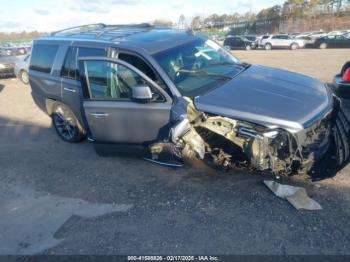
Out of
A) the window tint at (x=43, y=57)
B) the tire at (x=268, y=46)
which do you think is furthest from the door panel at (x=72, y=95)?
the tire at (x=268, y=46)

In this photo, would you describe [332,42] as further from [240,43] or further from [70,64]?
[70,64]

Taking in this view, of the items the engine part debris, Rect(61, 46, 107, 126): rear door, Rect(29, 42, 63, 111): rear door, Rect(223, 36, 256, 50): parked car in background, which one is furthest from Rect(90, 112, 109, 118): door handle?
Rect(223, 36, 256, 50): parked car in background

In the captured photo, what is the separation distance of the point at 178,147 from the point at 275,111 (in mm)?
1236

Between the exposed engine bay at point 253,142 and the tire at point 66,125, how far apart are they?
7.15 feet

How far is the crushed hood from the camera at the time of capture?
3.29 m

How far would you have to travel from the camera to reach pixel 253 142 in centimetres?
330

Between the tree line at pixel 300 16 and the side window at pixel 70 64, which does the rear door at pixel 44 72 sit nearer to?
the side window at pixel 70 64

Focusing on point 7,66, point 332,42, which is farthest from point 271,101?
point 332,42

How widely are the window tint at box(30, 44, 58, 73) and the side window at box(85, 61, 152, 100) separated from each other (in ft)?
5.50

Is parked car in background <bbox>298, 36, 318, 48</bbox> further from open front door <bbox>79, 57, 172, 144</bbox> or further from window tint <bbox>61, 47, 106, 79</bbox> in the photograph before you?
open front door <bbox>79, 57, 172, 144</bbox>

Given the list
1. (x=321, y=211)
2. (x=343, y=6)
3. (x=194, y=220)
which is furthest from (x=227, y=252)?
(x=343, y=6)

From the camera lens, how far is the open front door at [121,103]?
3979 mm

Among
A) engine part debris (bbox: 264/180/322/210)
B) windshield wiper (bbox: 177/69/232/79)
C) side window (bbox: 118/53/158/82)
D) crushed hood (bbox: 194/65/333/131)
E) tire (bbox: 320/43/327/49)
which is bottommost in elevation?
tire (bbox: 320/43/327/49)

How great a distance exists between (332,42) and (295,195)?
25.9 meters
